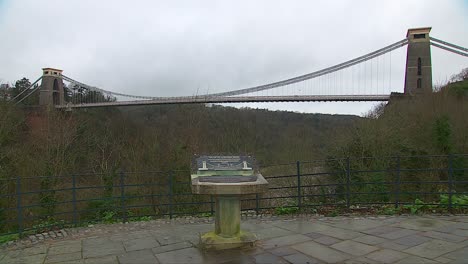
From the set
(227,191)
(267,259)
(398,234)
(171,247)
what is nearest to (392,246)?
(398,234)

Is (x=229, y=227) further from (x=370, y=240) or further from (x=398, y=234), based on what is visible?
(x=398, y=234)

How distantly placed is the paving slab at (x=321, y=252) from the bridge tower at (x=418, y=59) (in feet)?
108

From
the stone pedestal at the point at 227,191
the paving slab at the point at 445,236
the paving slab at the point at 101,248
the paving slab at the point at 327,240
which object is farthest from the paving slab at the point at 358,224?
the paving slab at the point at 101,248

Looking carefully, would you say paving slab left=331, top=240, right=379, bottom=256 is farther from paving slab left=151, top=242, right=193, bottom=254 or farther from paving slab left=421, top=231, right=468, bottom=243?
paving slab left=151, top=242, right=193, bottom=254

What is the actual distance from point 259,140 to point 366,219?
11622mm

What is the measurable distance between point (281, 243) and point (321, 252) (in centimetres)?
72

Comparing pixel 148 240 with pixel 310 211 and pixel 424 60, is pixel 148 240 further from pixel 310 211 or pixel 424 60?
pixel 424 60

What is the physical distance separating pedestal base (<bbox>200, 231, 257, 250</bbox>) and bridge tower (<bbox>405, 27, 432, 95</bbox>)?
109 feet

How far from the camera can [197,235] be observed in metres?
6.16

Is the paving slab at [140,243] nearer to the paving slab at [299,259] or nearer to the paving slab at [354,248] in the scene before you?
the paving slab at [299,259]

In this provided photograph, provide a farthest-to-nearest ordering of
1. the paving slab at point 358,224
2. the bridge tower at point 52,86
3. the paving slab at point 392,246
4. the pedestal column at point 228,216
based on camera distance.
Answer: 1. the bridge tower at point 52,86
2. the paving slab at point 358,224
3. the pedestal column at point 228,216
4. the paving slab at point 392,246

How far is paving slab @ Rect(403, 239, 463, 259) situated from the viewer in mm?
4754

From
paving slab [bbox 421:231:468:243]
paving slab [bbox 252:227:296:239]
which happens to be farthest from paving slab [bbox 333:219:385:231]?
paving slab [bbox 252:227:296:239]

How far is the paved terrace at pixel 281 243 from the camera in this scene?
4.82 metres
